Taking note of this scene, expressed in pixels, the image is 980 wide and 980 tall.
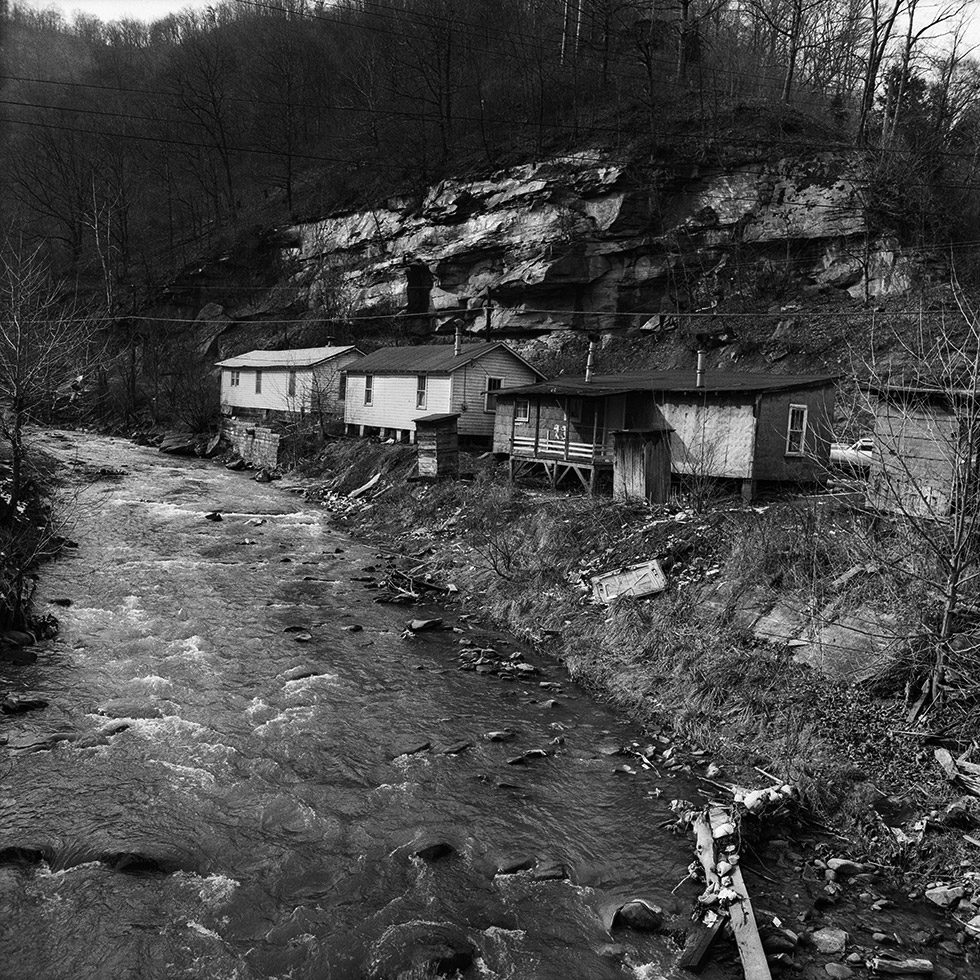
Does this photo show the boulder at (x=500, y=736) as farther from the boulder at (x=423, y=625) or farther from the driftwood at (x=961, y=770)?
the driftwood at (x=961, y=770)

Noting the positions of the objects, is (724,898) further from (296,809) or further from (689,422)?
(689,422)

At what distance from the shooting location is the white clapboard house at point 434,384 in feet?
106

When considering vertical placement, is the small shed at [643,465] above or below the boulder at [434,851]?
above

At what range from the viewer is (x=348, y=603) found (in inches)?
718

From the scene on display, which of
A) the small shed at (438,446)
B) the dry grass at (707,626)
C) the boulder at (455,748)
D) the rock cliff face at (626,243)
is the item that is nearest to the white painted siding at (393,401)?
the small shed at (438,446)

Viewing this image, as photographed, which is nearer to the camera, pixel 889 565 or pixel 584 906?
pixel 584 906

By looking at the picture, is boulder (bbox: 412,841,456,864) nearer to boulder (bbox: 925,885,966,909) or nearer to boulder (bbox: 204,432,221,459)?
boulder (bbox: 925,885,966,909)

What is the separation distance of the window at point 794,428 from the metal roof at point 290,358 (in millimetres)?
26250

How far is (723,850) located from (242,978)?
5452 millimetres

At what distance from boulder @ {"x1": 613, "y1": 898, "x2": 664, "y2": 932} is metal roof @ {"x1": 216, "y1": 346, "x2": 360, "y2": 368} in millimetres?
35863

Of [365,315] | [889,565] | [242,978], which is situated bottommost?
[242,978]

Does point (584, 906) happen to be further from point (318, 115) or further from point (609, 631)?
point (318, 115)

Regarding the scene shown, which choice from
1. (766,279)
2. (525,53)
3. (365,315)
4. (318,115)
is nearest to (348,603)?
(766,279)

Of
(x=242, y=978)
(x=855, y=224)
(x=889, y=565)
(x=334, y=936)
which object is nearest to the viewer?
(x=242, y=978)
